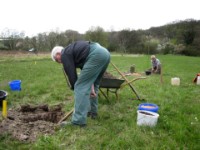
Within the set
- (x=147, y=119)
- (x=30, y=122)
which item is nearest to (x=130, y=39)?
(x=147, y=119)

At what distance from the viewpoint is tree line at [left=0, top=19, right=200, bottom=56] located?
1031 inches

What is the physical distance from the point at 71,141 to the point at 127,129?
912 millimetres

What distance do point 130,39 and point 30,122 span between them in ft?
117

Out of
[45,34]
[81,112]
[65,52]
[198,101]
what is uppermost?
[45,34]

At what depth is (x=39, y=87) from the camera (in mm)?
6332

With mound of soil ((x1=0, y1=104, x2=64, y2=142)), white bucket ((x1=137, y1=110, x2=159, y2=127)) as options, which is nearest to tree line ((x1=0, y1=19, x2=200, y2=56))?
mound of soil ((x1=0, y1=104, x2=64, y2=142))

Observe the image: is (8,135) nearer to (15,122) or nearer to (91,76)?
(15,122)

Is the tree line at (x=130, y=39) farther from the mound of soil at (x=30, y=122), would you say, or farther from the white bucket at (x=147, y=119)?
the white bucket at (x=147, y=119)

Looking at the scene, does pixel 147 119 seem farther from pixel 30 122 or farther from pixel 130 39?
pixel 130 39

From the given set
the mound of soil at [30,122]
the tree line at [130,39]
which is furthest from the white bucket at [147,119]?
the tree line at [130,39]

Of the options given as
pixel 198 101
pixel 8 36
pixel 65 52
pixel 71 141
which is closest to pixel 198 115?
pixel 198 101

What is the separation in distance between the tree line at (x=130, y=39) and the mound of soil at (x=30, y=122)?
22193mm

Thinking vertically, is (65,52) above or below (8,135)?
above

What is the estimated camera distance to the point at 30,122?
3.41 m
